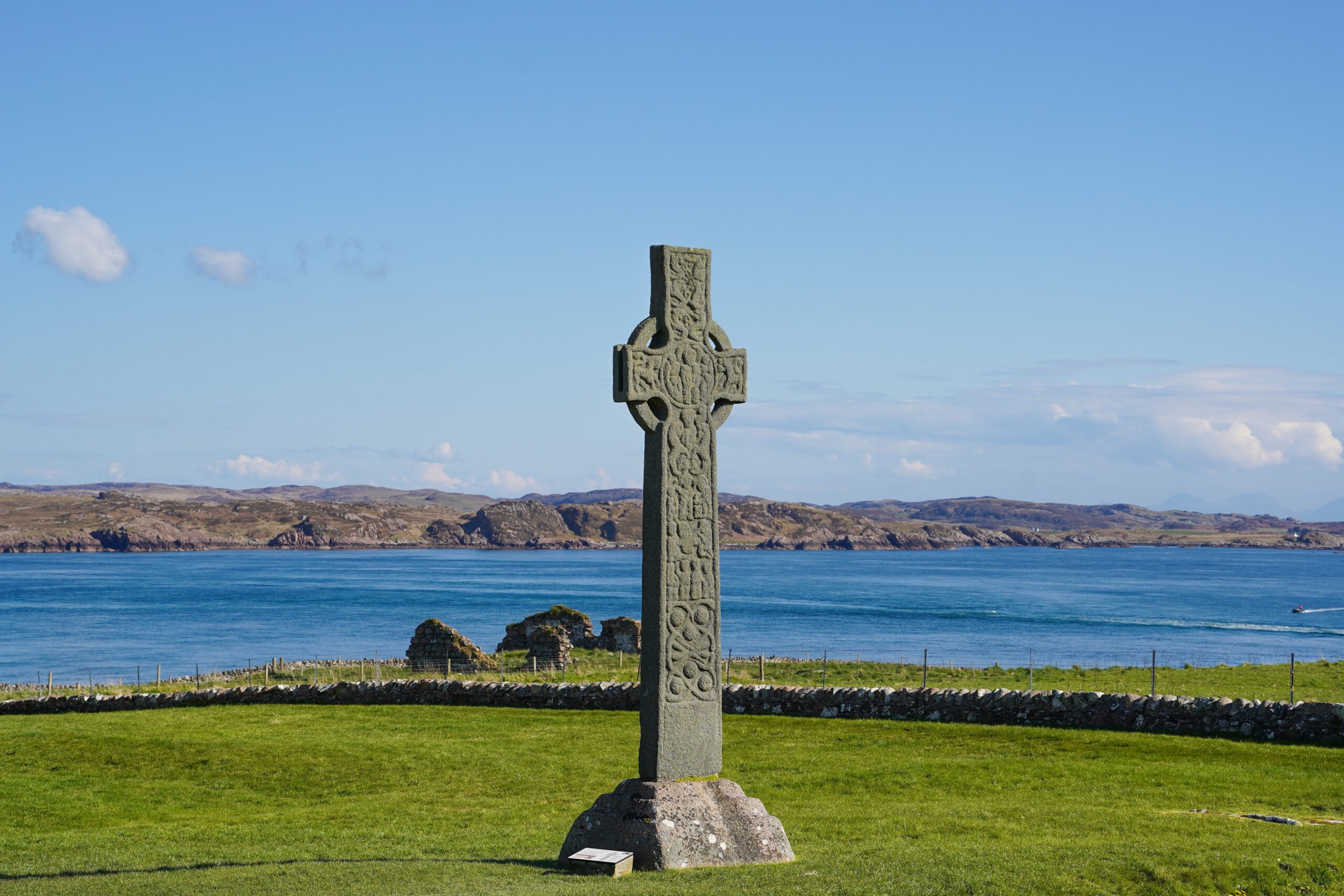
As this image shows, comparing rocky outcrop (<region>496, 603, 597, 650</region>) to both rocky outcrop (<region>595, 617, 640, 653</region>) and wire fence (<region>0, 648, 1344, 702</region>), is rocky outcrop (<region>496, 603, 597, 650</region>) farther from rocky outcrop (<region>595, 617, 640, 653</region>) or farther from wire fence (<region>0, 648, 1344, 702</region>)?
wire fence (<region>0, 648, 1344, 702</region>)

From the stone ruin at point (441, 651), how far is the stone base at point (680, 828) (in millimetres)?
40510

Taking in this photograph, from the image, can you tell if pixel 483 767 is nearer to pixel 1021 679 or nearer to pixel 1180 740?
pixel 1180 740

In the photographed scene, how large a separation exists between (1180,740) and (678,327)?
47.2 ft

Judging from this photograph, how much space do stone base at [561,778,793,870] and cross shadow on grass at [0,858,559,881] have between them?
25.1 inches

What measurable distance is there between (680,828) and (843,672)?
34.7m

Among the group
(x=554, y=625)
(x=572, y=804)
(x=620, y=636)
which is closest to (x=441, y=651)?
(x=554, y=625)

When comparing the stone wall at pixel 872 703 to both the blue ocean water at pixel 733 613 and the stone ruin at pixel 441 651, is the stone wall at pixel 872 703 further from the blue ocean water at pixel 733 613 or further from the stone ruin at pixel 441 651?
the blue ocean water at pixel 733 613

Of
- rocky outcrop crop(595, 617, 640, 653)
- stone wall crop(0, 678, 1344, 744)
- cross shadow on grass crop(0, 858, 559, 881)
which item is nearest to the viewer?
cross shadow on grass crop(0, 858, 559, 881)

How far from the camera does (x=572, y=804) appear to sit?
16297 mm

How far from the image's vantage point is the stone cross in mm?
11203

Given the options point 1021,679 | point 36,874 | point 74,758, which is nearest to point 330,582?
point 1021,679

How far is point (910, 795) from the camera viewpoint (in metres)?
16.4

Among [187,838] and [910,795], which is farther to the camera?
[910,795]

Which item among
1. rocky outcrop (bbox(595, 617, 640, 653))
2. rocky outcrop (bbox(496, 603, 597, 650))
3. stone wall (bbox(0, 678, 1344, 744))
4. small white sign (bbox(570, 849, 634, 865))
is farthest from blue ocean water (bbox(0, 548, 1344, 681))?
small white sign (bbox(570, 849, 634, 865))
